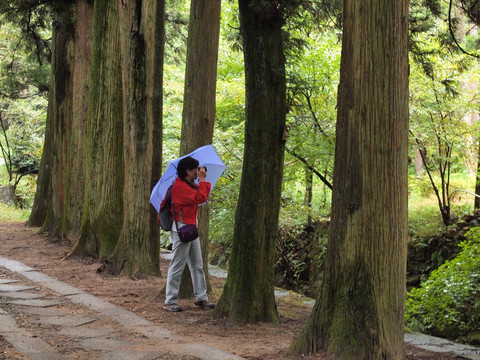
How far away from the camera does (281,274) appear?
15.4 metres

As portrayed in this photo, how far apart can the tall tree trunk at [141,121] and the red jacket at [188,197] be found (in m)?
2.49

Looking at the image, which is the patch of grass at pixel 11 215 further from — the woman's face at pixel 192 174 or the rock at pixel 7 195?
the woman's face at pixel 192 174

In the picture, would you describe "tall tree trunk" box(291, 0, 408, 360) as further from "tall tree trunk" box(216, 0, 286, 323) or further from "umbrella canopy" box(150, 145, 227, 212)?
"umbrella canopy" box(150, 145, 227, 212)

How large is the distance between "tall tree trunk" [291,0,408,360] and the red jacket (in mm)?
2676

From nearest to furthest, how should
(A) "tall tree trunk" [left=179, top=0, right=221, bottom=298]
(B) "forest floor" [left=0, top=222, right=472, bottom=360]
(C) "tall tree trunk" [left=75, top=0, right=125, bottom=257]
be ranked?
(B) "forest floor" [left=0, top=222, right=472, bottom=360] < (A) "tall tree trunk" [left=179, top=0, right=221, bottom=298] < (C) "tall tree trunk" [left=75, top=0, right=125, bottom=257]

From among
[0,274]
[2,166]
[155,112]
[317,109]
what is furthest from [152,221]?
[2,166]

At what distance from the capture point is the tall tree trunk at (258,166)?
6973 mm

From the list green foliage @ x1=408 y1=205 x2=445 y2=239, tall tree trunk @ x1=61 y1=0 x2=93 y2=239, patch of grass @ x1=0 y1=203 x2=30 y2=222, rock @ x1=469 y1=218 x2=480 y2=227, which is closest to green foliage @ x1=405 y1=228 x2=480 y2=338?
rock @ x1=469 y1=218 x2=480 y2=227

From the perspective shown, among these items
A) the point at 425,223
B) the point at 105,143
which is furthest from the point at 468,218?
the point at 105,143

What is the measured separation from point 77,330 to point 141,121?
4353 mm

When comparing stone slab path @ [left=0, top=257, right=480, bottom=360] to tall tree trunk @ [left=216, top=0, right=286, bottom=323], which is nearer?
stone slab path @ [left=0, top=257, right=480, bottom=360]

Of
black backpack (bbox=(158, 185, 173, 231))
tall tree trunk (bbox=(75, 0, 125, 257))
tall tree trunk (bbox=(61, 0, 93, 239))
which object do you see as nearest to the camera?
black backpack (bbox=(158, 185, 173, 231))

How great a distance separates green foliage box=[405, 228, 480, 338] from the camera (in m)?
8.93

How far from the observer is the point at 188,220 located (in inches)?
299
